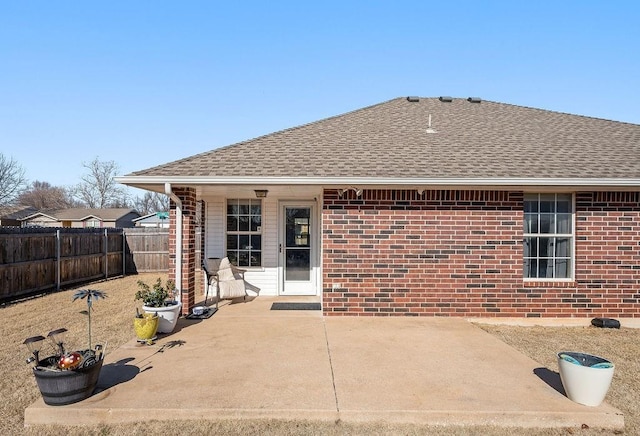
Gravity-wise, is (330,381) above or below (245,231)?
below

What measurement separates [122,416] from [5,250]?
8.38 metres

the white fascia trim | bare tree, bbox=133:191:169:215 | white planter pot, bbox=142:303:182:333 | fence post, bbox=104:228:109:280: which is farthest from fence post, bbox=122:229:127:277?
bare tree, bbox=133:191:169:215

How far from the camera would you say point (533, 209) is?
7.18 metres

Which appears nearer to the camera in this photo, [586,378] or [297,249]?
[586,378]

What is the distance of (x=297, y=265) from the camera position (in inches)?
354

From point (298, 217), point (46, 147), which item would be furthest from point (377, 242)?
point (46, 147)

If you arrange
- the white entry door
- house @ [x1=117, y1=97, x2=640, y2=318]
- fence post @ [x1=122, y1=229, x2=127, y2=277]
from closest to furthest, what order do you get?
house @ [x1=117, y1=97, x2=640, y2=318] < the white entry door < fence post @ [x1=122, y1=229, x2=127, y2=277]

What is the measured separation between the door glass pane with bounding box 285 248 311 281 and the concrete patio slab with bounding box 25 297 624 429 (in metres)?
2.76

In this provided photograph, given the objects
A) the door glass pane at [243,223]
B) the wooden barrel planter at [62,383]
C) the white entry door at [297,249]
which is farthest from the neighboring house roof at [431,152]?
the wooden barrel planter at [62,383]

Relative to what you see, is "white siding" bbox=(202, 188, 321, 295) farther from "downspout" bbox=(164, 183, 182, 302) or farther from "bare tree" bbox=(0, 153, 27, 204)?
"bare tree" bbox=(0, 153, 27, 204)

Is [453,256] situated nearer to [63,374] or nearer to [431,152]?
[431,152]

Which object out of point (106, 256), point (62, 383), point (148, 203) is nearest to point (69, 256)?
point (106, 256)

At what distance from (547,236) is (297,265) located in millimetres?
5149

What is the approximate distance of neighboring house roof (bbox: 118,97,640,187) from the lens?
260 inches
